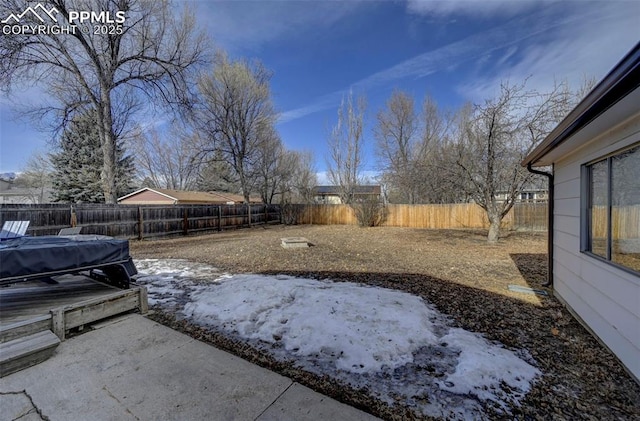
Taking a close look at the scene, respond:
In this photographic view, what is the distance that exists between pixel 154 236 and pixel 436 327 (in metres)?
11.4

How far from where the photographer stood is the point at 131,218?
33.4ft

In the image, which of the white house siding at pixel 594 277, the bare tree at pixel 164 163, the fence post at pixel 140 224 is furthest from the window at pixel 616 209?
the bare tree at pixel 164 163

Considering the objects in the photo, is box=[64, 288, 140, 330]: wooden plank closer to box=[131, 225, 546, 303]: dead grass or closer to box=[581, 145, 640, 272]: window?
box=[131, 225, 546, 303]: dead grass

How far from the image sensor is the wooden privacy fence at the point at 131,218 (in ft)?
25.2

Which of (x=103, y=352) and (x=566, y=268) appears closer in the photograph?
(x=103, y=352)

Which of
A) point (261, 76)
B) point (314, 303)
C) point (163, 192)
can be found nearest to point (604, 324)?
point (314, 303)

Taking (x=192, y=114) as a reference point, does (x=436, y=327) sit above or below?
below

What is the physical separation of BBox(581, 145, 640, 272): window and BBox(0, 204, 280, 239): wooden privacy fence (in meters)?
12.0

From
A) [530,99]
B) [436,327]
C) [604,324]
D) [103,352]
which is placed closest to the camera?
[103,352]

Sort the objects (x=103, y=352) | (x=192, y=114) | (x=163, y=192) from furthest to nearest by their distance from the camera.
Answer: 1. (x=163, y=192)
2. (x=192, y=114)
3. (x=103, y=352)

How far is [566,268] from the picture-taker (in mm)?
3803

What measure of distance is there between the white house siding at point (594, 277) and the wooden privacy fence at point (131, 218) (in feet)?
39.0

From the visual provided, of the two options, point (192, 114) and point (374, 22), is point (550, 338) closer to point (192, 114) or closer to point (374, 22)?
point (374, 22)

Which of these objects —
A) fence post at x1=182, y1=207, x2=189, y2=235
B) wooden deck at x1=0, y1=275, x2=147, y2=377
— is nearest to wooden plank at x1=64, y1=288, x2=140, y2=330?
wooden deck at x1=0, y1=275, x2=147, y2=377
